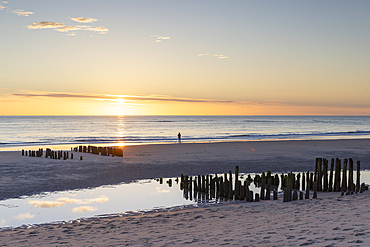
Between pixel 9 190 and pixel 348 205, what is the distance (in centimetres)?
1483

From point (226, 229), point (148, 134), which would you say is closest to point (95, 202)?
point (226, 229)

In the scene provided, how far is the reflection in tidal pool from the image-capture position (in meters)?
10.7

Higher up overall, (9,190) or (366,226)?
(366,226)

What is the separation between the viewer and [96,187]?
51.8ft

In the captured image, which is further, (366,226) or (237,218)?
(237,218)

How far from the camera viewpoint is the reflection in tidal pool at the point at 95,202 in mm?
10727

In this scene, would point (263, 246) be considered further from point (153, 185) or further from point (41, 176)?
point (41, 176)

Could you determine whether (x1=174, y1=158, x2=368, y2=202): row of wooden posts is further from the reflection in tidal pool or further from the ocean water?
the ocean water

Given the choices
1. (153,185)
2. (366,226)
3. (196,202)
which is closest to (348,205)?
(366,226)

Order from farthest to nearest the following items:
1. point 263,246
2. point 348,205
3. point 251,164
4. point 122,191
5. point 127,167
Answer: point 251,164
point 127,167
point 122,191
point 348,205
point 263,246

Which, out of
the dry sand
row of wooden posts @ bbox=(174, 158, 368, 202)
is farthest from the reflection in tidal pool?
the dry sand

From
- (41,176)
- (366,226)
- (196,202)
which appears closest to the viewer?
(366,226)

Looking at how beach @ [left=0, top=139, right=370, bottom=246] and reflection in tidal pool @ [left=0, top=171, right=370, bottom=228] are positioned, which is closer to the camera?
beach @ [left=0, top=139, right=370, bottom=246]

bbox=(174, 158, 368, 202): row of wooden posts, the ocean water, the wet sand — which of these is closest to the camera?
bbox=(174, 158, 368, 202): row of wooden posts
